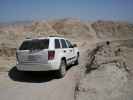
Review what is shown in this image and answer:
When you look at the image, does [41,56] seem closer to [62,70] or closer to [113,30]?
[62,70]

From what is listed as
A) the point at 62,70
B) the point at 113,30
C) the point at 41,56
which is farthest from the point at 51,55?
the point at 113,30

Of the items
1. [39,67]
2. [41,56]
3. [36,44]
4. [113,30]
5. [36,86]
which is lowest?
[113,30]

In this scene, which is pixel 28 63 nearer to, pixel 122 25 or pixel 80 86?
pixel 80 86

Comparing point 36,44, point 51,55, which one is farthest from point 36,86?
point 36,44

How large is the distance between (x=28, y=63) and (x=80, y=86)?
2601 millimetres

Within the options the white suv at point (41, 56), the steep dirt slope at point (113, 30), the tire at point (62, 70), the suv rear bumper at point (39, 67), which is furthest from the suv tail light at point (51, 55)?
the steep dirt slope at point (113, 30)

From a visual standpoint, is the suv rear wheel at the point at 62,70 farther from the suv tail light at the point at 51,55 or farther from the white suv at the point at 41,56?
the suv tail light at the point at 51,55

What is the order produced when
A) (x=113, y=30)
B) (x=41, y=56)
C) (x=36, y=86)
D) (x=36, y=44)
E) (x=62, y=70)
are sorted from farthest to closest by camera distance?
(x=113, y=30)
(x=62, y=70)
(x=36, y=44)
(x=41, y=56)
(x=36, y=86)

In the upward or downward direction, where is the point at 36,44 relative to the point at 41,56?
Result: upward

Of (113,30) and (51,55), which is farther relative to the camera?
(113,30)

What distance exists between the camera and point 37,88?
834 centimetres

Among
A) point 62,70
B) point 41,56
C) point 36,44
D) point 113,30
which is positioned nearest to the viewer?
point 41,56

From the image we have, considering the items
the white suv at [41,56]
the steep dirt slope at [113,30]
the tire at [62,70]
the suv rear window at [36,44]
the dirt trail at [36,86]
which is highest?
the suv rear window at [36,44]

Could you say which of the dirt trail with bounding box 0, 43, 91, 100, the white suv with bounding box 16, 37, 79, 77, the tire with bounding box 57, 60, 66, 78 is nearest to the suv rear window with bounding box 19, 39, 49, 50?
the white suv with bounding box 16, 37, 79, 77
